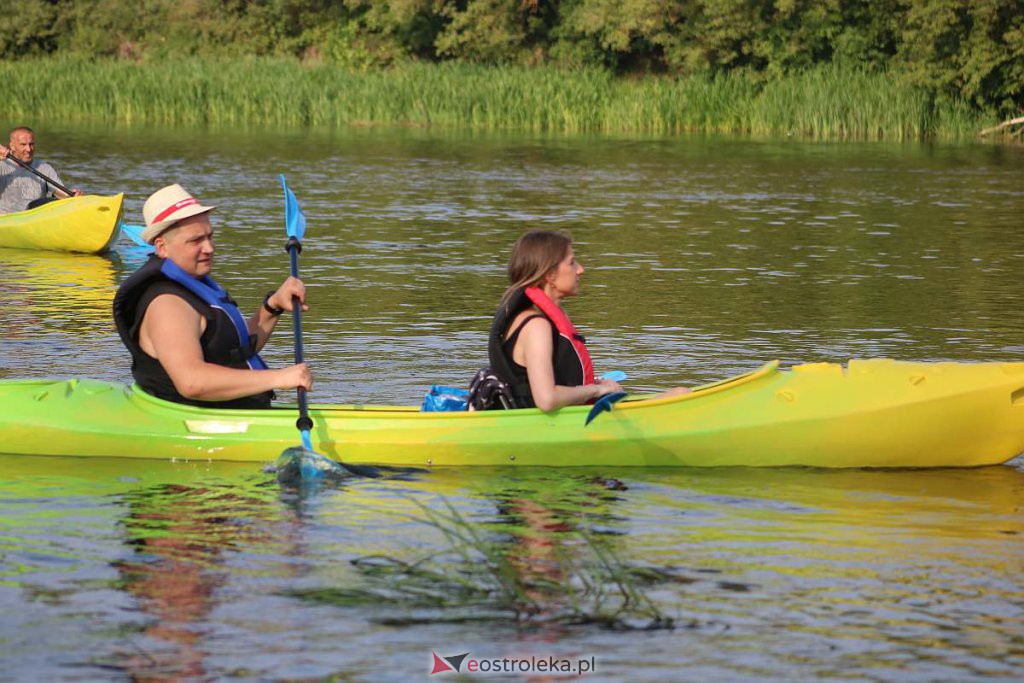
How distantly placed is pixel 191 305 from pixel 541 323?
1.28 meters

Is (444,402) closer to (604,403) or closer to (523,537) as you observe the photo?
(604,403)

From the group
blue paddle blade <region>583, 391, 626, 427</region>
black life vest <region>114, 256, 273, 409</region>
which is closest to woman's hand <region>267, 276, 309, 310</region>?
black life vest <region>114, 256, 273, 409</region>

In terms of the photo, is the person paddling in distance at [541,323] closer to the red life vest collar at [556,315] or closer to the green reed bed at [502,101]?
the red life vest collar at [556,315]

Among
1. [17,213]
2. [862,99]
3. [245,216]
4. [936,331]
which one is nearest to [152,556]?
A: [936,331]

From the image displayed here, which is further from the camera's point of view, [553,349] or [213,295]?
[553,349]

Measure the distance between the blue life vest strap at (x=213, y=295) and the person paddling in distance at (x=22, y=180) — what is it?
8.68 m

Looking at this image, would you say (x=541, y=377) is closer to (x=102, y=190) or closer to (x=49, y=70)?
(x=102, y=190)

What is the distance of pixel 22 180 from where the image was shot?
1493 centimetres

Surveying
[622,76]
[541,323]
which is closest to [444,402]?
[541,323]

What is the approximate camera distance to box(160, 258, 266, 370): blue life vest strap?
629 cm

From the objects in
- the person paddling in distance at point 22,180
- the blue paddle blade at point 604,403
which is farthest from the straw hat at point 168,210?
the person paddling in distance at point 22,180

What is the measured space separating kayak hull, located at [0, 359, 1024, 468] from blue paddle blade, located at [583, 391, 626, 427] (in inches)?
2.8

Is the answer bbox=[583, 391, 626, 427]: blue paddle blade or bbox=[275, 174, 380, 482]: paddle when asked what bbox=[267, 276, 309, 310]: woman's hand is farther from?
bbox=[583, 391, 626, 427]: blue paddle blade

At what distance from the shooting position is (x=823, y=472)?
6.98 metres
